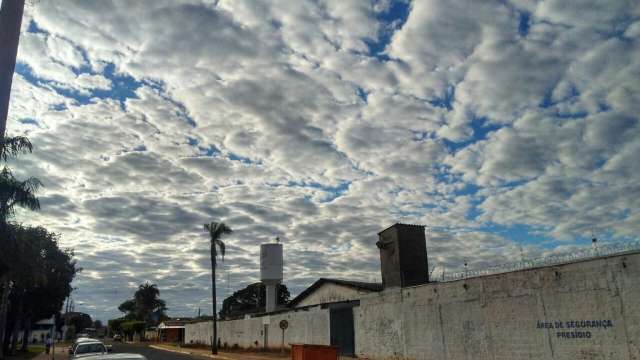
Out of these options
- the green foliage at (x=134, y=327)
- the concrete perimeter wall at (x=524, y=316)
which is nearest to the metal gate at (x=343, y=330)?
the concrete perimeter wall at (x=524, y=316)

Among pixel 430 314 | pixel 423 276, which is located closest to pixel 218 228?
pixel 423 276

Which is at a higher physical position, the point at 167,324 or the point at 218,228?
the point at 218,228

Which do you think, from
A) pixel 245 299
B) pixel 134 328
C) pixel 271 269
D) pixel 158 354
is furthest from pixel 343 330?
pixel 245 299

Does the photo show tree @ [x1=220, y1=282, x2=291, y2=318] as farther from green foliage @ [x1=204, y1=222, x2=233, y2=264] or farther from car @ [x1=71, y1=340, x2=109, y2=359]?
car @ [x1=71, y1=340, x2=109, y2=359]

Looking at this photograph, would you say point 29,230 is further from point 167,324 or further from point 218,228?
point 167,324

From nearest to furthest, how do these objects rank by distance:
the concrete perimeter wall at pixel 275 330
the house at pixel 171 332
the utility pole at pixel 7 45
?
the utility pole at pixel 7 45, the concrete perimeter wall at pixel 275 330, the house at pixel 171 332

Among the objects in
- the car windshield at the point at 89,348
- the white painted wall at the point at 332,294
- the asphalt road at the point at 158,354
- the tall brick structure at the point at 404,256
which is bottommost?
the asphalt road at the point at 158,354

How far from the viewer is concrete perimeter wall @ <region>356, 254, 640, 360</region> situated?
610 inches

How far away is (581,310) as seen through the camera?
1669cm

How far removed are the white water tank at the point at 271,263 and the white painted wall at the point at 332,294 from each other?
334 inches

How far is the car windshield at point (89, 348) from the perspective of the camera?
17066mm

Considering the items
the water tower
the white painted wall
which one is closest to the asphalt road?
the white painted wall

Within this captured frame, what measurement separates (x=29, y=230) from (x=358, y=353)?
20861 millimetres

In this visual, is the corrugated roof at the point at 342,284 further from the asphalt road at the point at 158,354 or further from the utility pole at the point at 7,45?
the utility pole at the point at 7,45
